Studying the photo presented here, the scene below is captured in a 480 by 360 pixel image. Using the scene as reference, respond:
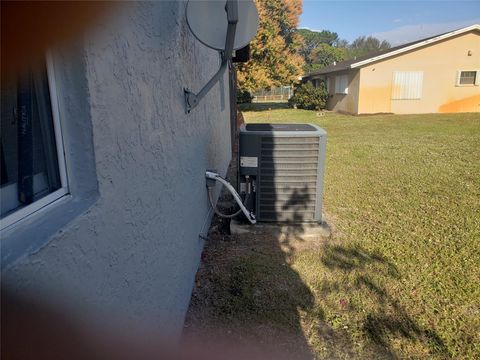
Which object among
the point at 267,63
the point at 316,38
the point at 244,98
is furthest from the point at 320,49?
the point at 267,63

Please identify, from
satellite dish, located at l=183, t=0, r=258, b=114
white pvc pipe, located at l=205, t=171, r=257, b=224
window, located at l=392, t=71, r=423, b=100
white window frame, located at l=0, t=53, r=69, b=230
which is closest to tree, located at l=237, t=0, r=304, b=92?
window, located at l=392, t=71, r=423, b=100

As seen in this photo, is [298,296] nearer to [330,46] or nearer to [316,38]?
[330,46]

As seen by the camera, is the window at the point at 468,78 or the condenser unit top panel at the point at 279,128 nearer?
the condenser unit top panel at the point at 279,128

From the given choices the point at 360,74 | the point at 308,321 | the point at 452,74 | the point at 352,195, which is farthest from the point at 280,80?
the point at 308,321

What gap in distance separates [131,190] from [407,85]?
20815 millimetres

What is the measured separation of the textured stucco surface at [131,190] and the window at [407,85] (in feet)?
62.7

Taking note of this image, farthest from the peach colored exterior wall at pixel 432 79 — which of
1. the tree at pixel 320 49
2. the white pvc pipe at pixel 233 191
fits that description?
the tree at pixel 320 49

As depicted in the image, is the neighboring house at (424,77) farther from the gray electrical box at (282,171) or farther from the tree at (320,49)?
the tree at (320,49)

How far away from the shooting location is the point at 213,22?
120 inches

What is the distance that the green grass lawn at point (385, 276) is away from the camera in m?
2.84

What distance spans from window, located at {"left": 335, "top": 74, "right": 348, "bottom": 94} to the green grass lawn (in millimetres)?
15683

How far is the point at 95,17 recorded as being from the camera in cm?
149

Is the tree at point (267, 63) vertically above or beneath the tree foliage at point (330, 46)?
beneath

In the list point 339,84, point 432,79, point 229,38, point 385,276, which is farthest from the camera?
point 339,84
